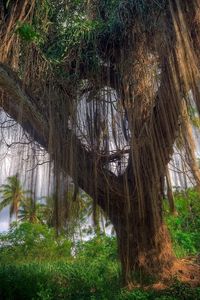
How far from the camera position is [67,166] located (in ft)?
12.9

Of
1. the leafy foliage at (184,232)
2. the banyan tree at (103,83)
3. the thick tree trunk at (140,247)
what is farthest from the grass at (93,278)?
the banyan tree at (103,83)

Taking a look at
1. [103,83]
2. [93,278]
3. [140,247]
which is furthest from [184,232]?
[103,83]

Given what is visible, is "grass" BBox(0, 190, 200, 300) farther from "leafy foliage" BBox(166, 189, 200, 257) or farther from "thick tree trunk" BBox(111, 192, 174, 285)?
"thick tree trunk" BBox(111, 192, 174, 285)

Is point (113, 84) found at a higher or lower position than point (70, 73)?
lower

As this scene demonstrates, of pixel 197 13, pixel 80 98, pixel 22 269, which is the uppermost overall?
pixel 197 13

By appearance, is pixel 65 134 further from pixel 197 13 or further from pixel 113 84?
pixel 197 13

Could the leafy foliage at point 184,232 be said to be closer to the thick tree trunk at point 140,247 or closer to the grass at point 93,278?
the grass at point 93,278

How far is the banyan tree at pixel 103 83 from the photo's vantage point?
3805 mm

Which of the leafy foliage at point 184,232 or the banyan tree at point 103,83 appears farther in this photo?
the leafy foliage at point 184,232

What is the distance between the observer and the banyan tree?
150 inches

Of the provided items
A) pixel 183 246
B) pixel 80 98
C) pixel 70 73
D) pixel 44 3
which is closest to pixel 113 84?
pixel 80 98

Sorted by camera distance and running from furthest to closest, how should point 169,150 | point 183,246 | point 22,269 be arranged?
point 183,246, point 22,269, point 169,150

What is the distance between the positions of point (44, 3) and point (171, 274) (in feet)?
12.7

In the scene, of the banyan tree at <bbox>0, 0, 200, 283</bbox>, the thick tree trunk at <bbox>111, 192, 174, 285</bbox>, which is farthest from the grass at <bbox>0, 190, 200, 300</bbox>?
the banyan tree at <bbox>0, 0, 200, 283</bbox>
